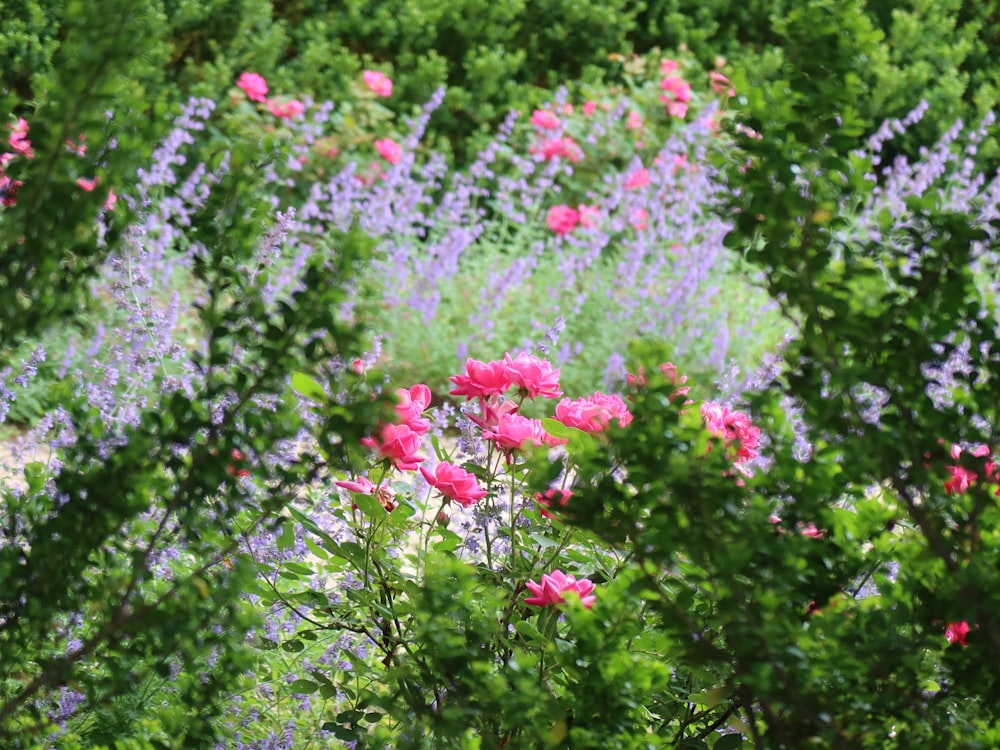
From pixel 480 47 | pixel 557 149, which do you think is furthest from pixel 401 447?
pixel 480 47

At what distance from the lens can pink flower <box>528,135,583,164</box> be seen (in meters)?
6.72

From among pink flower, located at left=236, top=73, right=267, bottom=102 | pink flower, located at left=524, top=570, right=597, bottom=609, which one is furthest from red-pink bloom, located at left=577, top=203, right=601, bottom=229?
pink flower, located at left=524, top=570, right=597, bottom=609

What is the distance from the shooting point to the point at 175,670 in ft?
→ 7.07

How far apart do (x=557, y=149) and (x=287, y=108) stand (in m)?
1.55

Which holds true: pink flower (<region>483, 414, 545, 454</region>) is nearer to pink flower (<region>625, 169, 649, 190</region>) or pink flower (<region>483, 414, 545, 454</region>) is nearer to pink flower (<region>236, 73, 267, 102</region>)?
pink flower (<region>625, 169, 649, 190</region>)

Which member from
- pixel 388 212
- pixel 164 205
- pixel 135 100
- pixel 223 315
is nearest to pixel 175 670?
pixel 223 315

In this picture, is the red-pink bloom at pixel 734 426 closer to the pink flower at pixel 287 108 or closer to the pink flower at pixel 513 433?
the pink flower at pixel 513 433

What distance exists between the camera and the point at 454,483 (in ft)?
6.23

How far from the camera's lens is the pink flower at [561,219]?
6391mm

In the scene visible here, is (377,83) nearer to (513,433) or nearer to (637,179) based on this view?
(637,179)

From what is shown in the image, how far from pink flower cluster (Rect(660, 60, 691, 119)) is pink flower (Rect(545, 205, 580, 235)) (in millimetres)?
1493

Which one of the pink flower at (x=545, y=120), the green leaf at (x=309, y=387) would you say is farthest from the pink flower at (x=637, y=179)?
the green leaf at (x=309, y=387)

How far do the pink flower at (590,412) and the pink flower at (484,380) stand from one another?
0.34ft

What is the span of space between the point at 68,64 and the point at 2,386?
1284mm
